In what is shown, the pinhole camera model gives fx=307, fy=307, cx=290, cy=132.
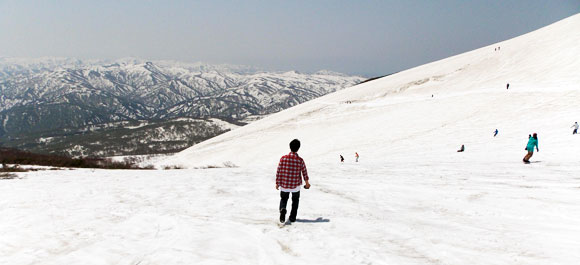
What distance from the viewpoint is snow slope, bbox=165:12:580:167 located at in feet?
101

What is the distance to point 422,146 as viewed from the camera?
35156mm

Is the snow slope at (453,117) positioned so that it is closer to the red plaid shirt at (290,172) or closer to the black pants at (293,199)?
the black pants at (293,199)

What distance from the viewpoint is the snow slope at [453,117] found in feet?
101

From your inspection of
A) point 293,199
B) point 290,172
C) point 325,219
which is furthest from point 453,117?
point 290,172

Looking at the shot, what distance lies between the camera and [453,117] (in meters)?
46.6

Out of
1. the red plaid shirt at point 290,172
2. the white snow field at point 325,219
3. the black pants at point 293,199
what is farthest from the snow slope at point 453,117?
→ the red plaid shirt at point 290,172

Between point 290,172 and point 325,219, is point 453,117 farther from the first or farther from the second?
point 290,172

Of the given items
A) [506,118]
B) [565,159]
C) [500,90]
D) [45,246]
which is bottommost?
[45,246]

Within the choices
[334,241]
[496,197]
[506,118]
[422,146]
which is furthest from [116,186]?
[506,118]

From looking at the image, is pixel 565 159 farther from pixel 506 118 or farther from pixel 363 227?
pixel 506 118

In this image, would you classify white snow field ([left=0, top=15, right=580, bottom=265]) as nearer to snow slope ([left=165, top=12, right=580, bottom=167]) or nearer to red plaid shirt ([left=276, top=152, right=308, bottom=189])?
red plaid shirt ([left=276, top=152, right=308, bottom=189])

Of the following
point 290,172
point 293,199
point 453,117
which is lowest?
point 293,199

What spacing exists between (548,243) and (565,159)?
16.2m

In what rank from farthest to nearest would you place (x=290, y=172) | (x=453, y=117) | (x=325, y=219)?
1. (x=453, y=117)
2. (x=325, y=219)
3. (x=290, y=172)
